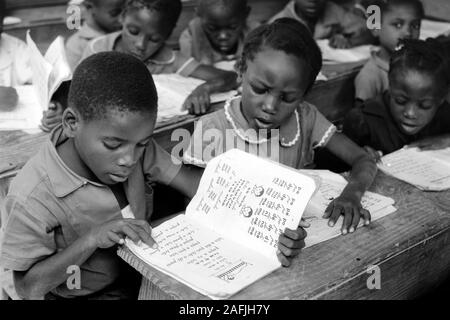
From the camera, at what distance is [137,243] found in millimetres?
1133

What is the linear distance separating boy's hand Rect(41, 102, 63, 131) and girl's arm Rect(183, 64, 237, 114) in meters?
0.48

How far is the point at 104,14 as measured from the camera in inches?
113

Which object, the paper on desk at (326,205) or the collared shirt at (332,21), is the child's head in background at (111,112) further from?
the collared shirt at (332,21)

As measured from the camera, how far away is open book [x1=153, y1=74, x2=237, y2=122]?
6.46ft

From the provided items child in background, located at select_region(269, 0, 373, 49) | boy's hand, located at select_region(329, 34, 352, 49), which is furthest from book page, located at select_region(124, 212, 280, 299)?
child in background, located at select_region(269, 0, 373, 49)

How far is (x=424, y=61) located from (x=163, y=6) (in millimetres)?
1156

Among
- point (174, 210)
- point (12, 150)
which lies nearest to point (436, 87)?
point (174, 210)

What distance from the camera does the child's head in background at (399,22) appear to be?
2914 mm

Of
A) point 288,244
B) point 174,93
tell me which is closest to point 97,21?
point 174,93

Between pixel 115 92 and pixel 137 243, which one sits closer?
pixel 137 243

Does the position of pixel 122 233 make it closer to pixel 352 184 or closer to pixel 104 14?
pixel 352 184

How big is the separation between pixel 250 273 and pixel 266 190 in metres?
0.18

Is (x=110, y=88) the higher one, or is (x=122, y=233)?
(x=110, y=88)

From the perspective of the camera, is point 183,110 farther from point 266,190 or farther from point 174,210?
point 266,190
